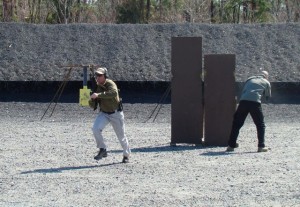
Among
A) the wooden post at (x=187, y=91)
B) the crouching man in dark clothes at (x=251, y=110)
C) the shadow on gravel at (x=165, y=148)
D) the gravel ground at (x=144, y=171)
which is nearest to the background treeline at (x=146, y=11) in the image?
the gravel ground at (x=144, y=171)

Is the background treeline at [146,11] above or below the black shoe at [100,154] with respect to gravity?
above

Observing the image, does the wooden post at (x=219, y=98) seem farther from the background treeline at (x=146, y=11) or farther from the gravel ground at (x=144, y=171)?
the background treeline at (x=146, y=11)

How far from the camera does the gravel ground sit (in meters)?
12.0

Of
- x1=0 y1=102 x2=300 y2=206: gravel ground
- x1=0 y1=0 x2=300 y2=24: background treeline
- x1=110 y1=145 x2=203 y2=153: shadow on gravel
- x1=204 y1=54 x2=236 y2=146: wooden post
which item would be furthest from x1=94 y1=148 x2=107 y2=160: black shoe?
x1=0 y1=0 x2=300 y2=24: background treeline

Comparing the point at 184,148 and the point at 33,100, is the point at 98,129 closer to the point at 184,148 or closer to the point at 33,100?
the point at 184,148

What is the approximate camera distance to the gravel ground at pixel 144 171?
12016 millimetres

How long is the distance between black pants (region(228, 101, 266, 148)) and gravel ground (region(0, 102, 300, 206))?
336 millimetres

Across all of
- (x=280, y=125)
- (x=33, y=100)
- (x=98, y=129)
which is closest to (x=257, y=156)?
(x=98, y=129)

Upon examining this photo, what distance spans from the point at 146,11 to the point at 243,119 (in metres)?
32.3

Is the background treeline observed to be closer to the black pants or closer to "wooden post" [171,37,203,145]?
"wooden post" [171,37,203,145]

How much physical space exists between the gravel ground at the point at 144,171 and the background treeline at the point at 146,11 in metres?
25.7

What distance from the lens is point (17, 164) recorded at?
15852mm

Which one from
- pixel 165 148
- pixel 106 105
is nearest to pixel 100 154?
pixel 106 105

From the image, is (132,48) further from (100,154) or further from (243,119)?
(100,154)
